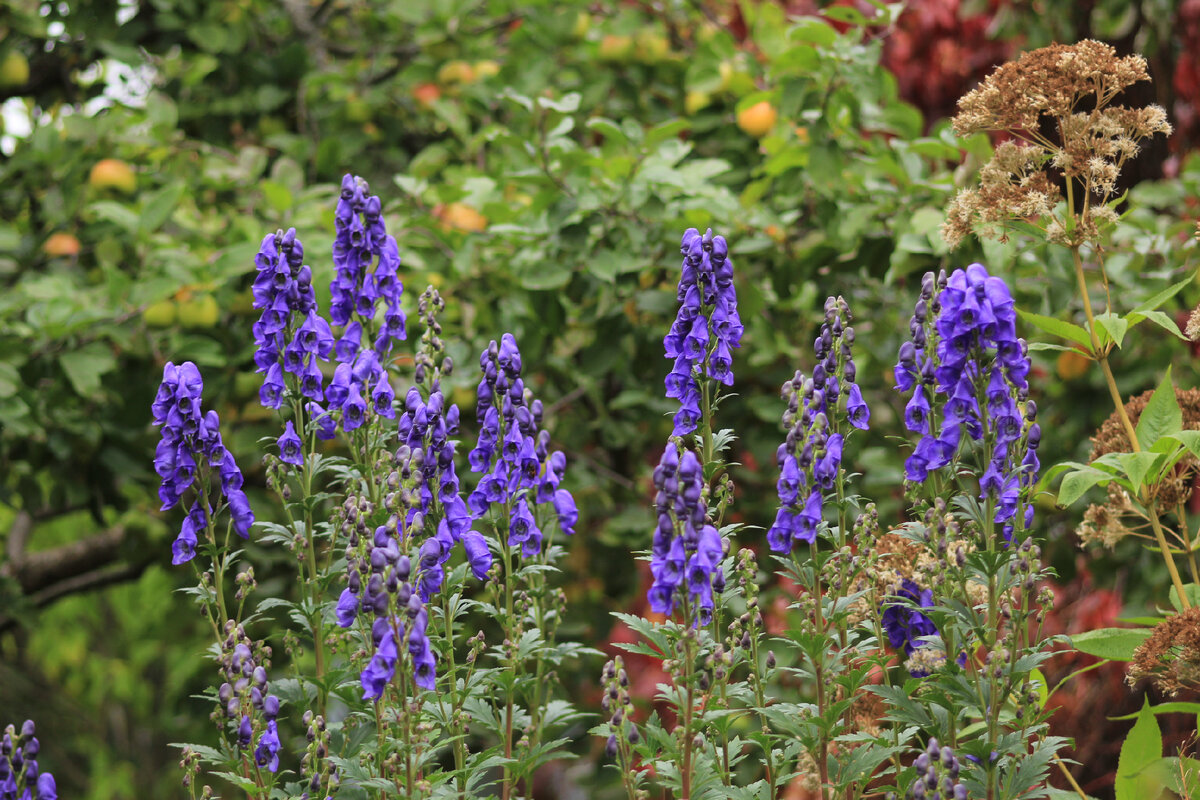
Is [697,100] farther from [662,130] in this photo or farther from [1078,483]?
[1078,483]

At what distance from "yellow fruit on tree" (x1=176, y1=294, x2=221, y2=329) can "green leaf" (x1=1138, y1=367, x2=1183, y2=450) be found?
273 cm

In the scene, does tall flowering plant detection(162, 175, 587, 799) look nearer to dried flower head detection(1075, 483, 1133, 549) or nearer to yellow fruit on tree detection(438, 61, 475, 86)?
dried flower head detection(1075, 483, 1133, 549)

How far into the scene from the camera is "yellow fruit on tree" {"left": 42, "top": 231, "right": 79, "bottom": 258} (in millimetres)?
3842

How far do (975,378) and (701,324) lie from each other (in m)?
0.50

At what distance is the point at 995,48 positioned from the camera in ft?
16.2

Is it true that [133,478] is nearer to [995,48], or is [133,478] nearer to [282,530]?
[282,530]

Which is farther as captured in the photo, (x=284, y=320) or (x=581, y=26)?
(x=581, y=26)

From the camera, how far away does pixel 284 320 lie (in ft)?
7.24

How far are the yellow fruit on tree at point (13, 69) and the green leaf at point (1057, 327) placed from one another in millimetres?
3763

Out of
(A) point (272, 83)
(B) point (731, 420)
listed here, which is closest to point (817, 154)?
(B) point (731, 420)

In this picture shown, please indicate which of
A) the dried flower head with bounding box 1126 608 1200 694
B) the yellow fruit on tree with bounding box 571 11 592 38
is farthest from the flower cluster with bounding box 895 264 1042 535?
the yellow fruit on tree with bounding box 571 11 592 38

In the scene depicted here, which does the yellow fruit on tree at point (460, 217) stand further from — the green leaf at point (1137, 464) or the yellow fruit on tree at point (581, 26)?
the green leaf at point (1137, 464)

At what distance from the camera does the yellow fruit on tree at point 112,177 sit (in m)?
3.92

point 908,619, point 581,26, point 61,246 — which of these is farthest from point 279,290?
point 581,26
